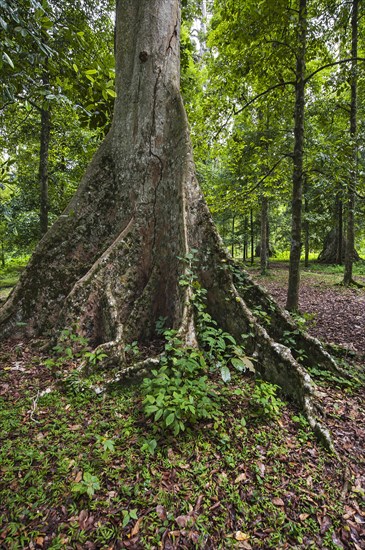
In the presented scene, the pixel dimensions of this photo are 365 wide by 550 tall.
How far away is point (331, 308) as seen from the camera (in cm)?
838

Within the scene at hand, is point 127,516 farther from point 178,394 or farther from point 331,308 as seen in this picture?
point 331,308

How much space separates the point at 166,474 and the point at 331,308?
768 cm

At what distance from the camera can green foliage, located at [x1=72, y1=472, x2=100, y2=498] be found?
202 centimetres

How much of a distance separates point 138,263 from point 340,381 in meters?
3.25

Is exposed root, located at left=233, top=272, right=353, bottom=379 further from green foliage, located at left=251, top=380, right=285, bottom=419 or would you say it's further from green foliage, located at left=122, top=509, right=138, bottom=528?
green foliage, located at left=122, top=509, right=138, bottom=528

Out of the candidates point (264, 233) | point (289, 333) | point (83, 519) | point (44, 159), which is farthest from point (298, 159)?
point (264, 233)

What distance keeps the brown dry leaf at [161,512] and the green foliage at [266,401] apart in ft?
4.28

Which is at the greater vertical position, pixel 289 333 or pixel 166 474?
pixel 289 333

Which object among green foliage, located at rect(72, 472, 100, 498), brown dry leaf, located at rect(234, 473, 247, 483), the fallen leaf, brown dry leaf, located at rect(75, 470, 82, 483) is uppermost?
green foliage, located at rect(72, 472, 100, 498)

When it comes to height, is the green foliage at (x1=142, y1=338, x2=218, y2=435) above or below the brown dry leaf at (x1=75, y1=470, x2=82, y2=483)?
above

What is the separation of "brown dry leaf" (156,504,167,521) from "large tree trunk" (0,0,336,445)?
162 centimetres

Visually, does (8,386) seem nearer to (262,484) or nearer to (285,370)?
(262,484)

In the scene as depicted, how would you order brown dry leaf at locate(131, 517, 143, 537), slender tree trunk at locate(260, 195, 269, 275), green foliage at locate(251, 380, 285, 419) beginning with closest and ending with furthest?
brown dry leaf at locate(131, 517, 143, 537), green foliage at locate(251, 380, 285, 419), slender tree trunk at locate(260, 195, 269, 275)

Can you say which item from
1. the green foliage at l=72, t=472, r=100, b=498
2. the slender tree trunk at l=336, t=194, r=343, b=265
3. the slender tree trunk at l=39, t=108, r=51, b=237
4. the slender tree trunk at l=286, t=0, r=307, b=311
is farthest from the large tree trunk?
the slender tree trunk at l=336, t=194, r=343, b=265
